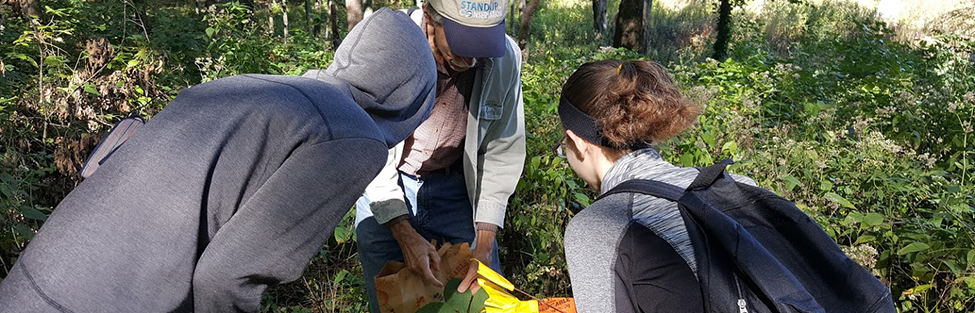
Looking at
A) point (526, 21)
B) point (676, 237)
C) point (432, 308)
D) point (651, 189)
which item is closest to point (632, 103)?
point (651, 189)

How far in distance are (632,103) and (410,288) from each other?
0.85m

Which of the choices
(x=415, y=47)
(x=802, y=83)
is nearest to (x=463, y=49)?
(x=415, y=47)

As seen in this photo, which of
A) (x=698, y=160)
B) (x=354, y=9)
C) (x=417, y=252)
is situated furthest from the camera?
(x=354, y=9)

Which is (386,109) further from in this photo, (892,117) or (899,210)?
(892,117)

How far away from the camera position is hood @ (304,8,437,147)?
1428 mm

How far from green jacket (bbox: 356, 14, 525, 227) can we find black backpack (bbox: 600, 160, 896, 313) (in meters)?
0.82

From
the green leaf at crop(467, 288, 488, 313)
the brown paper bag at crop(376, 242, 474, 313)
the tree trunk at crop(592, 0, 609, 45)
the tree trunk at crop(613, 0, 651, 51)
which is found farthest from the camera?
the tree trunk at crop(592, 0, 609, 45)

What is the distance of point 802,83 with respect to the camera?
213 inches

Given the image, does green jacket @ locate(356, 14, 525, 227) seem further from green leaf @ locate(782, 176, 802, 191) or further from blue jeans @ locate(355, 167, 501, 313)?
green leaf @ locate(782, 176, 802, 191)

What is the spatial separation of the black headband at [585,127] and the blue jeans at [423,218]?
77 cm

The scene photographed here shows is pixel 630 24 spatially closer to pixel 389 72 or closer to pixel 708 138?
pixel 708 138

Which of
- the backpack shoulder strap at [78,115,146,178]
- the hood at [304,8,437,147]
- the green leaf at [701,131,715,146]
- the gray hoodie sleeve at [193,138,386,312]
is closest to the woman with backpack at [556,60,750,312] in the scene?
the hood at [304,8,437,147]

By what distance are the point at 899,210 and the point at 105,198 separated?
3126mm

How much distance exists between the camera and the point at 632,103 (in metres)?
1.70
